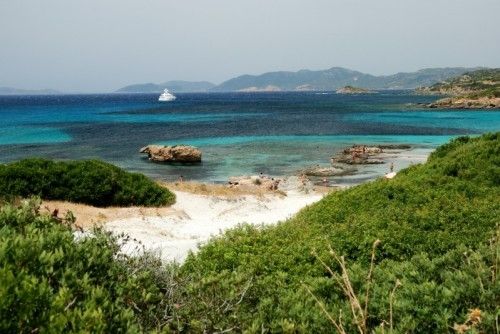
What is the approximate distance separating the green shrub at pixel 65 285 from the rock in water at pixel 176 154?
39410 mm

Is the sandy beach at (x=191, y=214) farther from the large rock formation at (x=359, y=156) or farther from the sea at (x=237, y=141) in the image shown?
the large rock formation at (x=359, y=156)

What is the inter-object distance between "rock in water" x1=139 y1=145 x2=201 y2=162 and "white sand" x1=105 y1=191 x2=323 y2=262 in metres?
18.9

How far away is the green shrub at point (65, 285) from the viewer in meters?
3.54

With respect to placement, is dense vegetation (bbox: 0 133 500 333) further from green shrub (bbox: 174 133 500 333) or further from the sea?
the sea

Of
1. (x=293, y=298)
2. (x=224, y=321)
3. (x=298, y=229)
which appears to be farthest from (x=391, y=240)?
(x=224, y=321)

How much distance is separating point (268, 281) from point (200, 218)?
46.2 feet

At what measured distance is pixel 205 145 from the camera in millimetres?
58156

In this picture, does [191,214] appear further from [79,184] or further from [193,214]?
[79,184]

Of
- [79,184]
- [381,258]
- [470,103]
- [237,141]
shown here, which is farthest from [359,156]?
[470,103]

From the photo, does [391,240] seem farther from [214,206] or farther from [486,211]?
[214,206]

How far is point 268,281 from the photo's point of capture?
8062 millimetres

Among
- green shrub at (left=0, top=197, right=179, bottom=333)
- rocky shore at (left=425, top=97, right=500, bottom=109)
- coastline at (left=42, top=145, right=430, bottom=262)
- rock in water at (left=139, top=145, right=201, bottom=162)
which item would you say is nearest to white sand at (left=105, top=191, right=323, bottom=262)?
coastline at (left=42, top=145, right=430, bottom=262)

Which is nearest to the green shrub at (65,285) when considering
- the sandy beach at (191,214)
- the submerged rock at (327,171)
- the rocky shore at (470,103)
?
the sandy beach at (191,214)

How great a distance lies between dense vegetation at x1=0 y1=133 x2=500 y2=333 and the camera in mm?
4070
